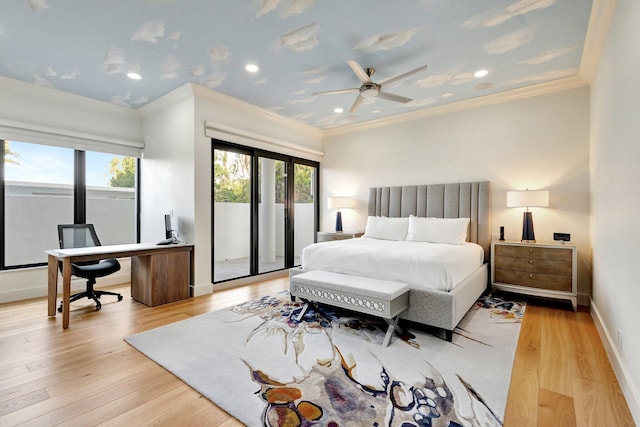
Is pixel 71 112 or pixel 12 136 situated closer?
pixel 12 136

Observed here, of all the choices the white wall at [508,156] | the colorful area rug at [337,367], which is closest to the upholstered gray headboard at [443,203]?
the white wall at [508,156]

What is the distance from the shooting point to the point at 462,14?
248 cm

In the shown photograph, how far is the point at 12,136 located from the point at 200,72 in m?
2.63

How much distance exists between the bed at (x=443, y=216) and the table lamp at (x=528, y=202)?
47cm

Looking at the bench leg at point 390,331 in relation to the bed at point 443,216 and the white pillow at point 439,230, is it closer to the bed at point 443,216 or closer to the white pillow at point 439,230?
the bed at point 443,216

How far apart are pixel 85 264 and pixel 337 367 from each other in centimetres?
338

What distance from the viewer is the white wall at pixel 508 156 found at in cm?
376

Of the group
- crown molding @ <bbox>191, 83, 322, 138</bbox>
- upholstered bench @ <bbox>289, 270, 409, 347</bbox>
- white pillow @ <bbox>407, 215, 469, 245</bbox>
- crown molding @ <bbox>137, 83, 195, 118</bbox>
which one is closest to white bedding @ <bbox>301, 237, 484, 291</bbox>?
upholstered bench @ <bbox>289, 270, 409, 347</bbox>

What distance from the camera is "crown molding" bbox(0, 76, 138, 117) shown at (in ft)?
12.2

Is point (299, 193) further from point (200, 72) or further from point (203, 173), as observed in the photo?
point (200, 72)

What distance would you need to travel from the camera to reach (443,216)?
4617mm

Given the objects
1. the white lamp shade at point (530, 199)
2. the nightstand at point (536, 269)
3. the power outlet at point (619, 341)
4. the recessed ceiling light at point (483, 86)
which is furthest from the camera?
the recessed ceiling light at point (483, 86)

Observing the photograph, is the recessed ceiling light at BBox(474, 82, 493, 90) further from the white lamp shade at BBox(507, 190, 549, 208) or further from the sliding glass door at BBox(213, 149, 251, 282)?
the sliding glass door at BBox(213, 149, 251, 282)

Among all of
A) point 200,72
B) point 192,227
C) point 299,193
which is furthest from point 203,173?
point 299,193
